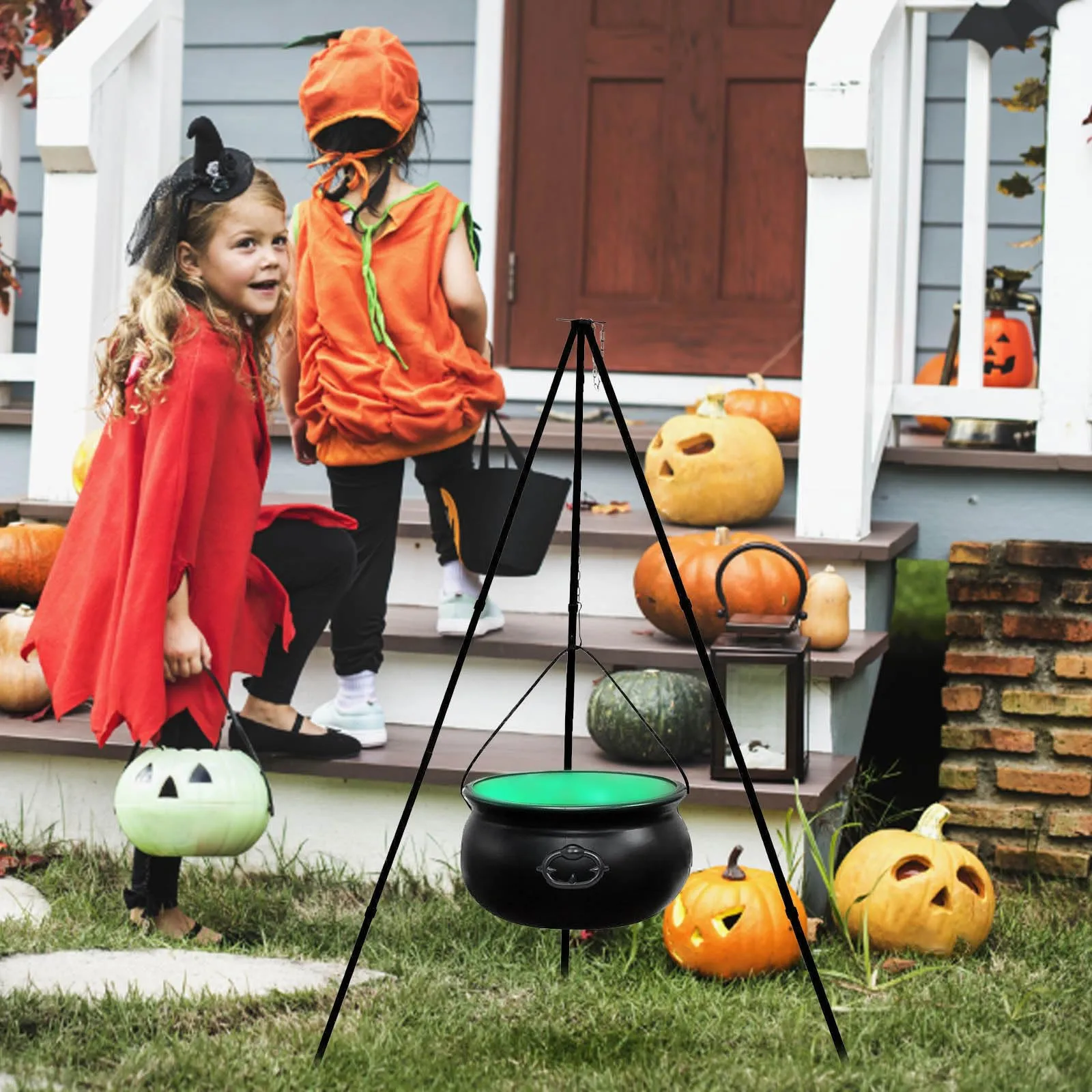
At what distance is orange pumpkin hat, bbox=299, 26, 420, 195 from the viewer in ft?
12.7

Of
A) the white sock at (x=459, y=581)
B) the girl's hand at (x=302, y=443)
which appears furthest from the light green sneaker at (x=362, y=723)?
the girl's hand at (x=302, y=443)

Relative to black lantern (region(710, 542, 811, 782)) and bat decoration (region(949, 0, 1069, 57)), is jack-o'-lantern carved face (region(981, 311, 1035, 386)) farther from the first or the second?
black lantern (region(710, 542, 811, 782))

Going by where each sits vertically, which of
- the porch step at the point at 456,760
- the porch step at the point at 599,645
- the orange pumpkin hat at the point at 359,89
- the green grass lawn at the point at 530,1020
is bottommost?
the green grass lawn at the point at 530,1020

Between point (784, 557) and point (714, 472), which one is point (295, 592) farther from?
point (714, 472)

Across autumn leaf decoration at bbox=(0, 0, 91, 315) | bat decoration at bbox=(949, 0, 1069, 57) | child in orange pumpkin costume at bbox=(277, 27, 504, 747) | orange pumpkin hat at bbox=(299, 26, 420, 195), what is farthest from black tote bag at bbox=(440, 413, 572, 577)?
autumn leaf decoration at bbox=(0, 0, 91, 315)

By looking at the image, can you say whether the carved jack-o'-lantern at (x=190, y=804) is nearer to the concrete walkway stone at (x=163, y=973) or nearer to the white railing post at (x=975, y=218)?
the concrete walkway stone at (x=163, y=973)

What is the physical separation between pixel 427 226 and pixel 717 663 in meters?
1.18

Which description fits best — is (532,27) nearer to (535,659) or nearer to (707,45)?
(707,45)

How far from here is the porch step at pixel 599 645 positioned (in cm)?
402

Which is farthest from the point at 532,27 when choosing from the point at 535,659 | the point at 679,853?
the point at 679,853

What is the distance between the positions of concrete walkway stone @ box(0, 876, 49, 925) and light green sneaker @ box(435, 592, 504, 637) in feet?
3.57

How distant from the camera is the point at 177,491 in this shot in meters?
3.29

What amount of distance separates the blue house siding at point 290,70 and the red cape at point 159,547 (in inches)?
125

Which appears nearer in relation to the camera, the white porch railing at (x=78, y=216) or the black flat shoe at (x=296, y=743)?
the black flat shoe at (x=296, y=743)
